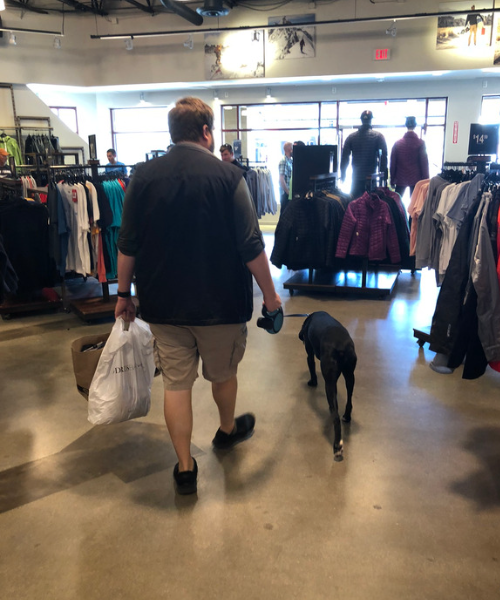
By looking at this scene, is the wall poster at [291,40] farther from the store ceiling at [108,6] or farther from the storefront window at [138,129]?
the storefront window at [138,129]

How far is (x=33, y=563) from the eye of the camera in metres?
2.01

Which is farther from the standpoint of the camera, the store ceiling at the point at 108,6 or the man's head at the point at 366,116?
the store ceiling at the point at 108,6

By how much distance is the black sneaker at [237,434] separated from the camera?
2777 mm

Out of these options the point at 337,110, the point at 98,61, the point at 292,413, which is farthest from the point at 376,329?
the point at 98,61

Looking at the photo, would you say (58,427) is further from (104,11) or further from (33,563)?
(104,11)

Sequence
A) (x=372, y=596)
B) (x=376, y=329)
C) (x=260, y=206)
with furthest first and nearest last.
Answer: (x=260, y=206)
(x=376, y=329)
(x=372, y=596)

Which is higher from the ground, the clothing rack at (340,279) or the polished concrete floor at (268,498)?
the clothing rack at (340,279)

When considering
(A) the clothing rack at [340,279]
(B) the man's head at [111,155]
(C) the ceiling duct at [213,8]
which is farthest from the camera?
(B) the man's head at [111,155]

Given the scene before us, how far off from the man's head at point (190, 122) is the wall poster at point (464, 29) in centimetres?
865

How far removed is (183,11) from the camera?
9.72 metres

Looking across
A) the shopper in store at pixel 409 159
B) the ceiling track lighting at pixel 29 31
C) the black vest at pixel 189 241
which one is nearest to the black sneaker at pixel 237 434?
the black vest at pixel 189 241

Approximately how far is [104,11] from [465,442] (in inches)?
456

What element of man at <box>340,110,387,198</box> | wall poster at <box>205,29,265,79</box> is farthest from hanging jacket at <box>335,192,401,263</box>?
wall poster at <box>205,29,265,79</box>

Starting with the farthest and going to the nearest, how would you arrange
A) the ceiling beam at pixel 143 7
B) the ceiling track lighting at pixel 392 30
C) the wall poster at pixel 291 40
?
1. the ceiling beam at pixel 143 7
2. the wall poster at pixel 291 40
3. the ceiling track lighting at pixel 392 30
